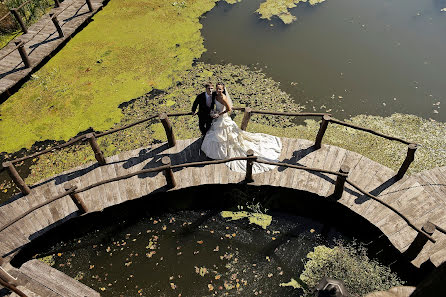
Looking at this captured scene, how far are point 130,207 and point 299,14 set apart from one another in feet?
38.8

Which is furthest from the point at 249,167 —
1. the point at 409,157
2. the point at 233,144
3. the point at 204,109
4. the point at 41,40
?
the point at 41,40

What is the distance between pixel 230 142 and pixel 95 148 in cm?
331

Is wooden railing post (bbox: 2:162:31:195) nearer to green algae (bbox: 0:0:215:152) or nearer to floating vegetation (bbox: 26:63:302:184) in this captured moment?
floating vegetation (bbox: 26:63:302:184)

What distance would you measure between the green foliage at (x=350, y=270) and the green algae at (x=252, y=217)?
1.24m

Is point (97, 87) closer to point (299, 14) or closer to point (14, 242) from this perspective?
point (14, 242)

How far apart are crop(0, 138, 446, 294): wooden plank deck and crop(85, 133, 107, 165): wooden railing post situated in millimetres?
187

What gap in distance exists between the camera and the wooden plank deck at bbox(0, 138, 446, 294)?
6949 millimetres

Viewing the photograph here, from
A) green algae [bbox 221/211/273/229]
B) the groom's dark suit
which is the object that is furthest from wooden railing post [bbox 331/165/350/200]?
the groom's dark suit

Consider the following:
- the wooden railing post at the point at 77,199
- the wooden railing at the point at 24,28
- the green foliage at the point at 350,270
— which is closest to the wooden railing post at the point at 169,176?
the wooden railing post at the point at 77,199

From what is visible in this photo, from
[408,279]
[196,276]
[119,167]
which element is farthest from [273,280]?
[119,167]

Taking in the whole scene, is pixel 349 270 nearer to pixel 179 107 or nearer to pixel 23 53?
pixel 179 107

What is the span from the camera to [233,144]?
7.86m

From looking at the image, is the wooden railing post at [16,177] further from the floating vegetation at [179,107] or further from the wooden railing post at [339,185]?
the wooden railing post at [339,185]

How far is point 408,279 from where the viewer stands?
6.56 metres
